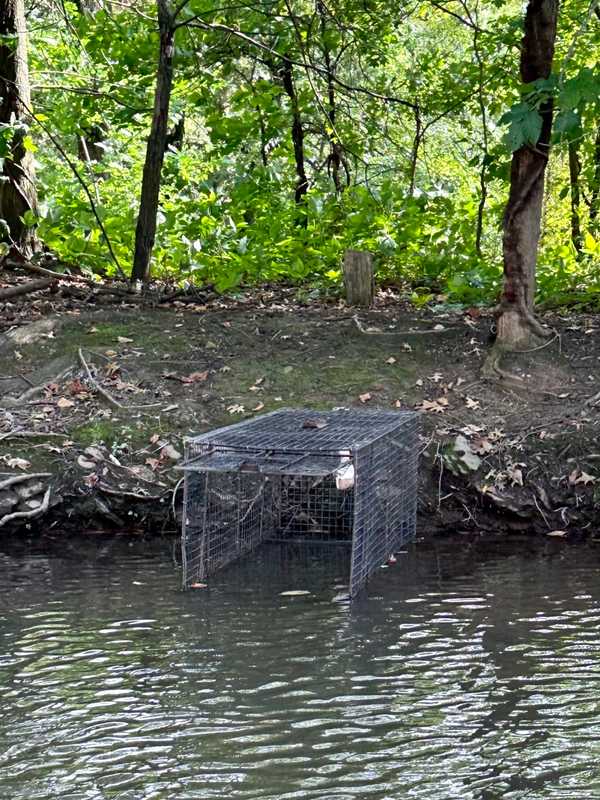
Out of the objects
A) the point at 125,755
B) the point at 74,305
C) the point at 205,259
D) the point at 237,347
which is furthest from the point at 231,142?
the point at 125,755

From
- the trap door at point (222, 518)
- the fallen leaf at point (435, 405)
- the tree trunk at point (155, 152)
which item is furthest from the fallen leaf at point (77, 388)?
the fallen leaf at point (435, 405)

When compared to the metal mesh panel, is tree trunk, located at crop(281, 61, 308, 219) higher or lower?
higher

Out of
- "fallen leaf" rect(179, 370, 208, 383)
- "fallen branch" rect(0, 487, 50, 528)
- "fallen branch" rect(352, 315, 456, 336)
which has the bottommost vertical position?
"fallen branch" rect(0, 487, 50, 528)

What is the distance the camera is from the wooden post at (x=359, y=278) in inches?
491

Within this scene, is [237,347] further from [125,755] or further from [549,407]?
[125,755]

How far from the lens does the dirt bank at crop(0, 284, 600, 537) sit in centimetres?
941

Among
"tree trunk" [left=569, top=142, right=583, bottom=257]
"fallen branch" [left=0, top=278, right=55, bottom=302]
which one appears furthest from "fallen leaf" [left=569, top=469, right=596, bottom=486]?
"tree trunk" [left=569, top=142, right=583, bottom=257]

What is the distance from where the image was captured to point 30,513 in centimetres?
919

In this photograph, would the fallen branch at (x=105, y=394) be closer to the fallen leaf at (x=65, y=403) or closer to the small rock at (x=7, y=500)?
the fallen leaf at (x=65, y=403)

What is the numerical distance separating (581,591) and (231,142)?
9503mm

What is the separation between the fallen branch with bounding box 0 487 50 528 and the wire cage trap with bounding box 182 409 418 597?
1422mm

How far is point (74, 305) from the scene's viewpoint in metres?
12.8

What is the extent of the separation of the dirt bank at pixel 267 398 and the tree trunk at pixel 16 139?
1.53 m

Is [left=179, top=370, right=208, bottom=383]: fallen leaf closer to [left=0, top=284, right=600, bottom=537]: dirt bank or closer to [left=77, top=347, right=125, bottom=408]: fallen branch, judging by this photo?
[left=0, top=284, right=600, bottom=537]: dirt bank
